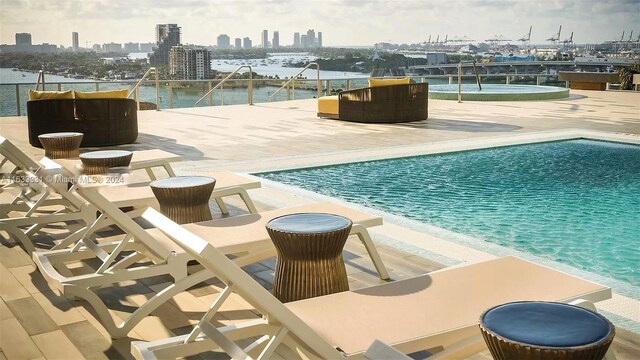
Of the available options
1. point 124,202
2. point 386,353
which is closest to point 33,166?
point 124,202

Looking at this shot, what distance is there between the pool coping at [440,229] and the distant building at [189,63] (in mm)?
8623

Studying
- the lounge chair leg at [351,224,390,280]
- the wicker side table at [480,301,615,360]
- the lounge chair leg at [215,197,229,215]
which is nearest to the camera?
the wicker side table at [480,301,615,360]

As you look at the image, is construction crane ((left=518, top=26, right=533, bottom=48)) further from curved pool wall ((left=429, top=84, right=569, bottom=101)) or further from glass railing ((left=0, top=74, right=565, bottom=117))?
curved pool wall ((left=429, top=84, right=569, bottom=101))

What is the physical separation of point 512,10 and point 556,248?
4273cm

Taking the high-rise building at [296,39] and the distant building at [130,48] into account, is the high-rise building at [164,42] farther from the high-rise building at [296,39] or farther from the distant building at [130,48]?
the high-rise building at [296,39]

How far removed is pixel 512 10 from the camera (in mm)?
44844

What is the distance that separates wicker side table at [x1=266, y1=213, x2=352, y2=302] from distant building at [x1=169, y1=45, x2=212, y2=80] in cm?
1382

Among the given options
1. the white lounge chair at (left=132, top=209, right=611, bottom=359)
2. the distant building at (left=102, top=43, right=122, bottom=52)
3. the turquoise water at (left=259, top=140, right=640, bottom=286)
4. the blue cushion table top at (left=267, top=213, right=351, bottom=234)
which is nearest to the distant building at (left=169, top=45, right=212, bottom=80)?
the distant building at (left=102, top=43, right=122, bottom=52)

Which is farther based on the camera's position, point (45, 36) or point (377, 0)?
point (377, 0)

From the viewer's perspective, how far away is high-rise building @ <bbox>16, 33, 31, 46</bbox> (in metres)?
9.66

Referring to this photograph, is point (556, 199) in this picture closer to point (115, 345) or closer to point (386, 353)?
point (115, 345)

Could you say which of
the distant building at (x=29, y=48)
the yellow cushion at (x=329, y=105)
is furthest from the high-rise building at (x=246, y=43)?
the distant building at (x=29, y=48)

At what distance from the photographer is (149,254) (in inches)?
146

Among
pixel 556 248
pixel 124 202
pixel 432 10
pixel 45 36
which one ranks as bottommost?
pixel 556 248
